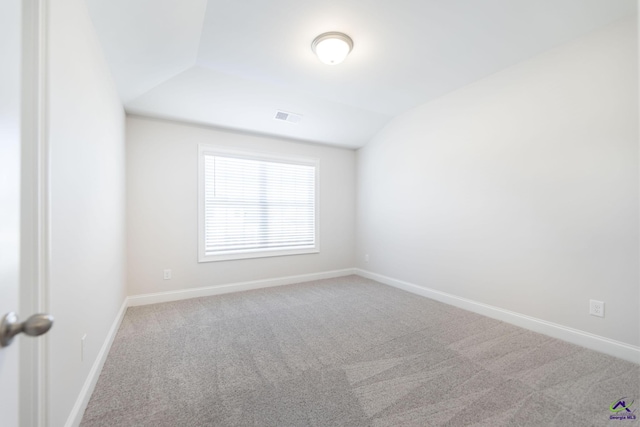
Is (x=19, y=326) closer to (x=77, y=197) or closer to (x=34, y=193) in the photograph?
(x=34, y=193)

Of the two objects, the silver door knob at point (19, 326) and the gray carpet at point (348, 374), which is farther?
the gray carpet at point (348, 374)

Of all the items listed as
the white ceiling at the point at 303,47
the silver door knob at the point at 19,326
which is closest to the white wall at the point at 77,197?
the white ceiling at the point at 303,47

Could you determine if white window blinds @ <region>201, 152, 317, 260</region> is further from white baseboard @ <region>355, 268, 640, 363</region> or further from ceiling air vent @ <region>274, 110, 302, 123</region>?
white baseboard @ <region>355, 268, 640, 363</region>

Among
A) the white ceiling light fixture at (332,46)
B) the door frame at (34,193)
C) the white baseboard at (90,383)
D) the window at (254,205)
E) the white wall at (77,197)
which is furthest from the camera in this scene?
the window at (254,205)

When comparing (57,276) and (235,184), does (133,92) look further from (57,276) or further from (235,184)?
(57,276)

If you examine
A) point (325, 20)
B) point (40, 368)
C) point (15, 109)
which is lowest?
point (40, 368)

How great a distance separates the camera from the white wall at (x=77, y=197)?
117 cm

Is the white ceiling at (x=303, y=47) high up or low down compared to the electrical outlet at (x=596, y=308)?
up

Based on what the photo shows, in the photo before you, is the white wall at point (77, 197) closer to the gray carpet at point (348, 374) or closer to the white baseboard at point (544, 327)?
the gray carpet at point (348, 374)

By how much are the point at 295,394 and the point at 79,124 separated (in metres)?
2.05

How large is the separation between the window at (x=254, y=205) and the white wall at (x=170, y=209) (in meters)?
0.14

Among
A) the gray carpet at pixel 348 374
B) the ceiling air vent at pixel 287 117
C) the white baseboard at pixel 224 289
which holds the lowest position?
the gray carpet at pixel 348 374

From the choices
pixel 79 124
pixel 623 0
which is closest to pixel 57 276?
pixel 79 124

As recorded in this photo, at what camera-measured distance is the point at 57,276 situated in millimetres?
1189
